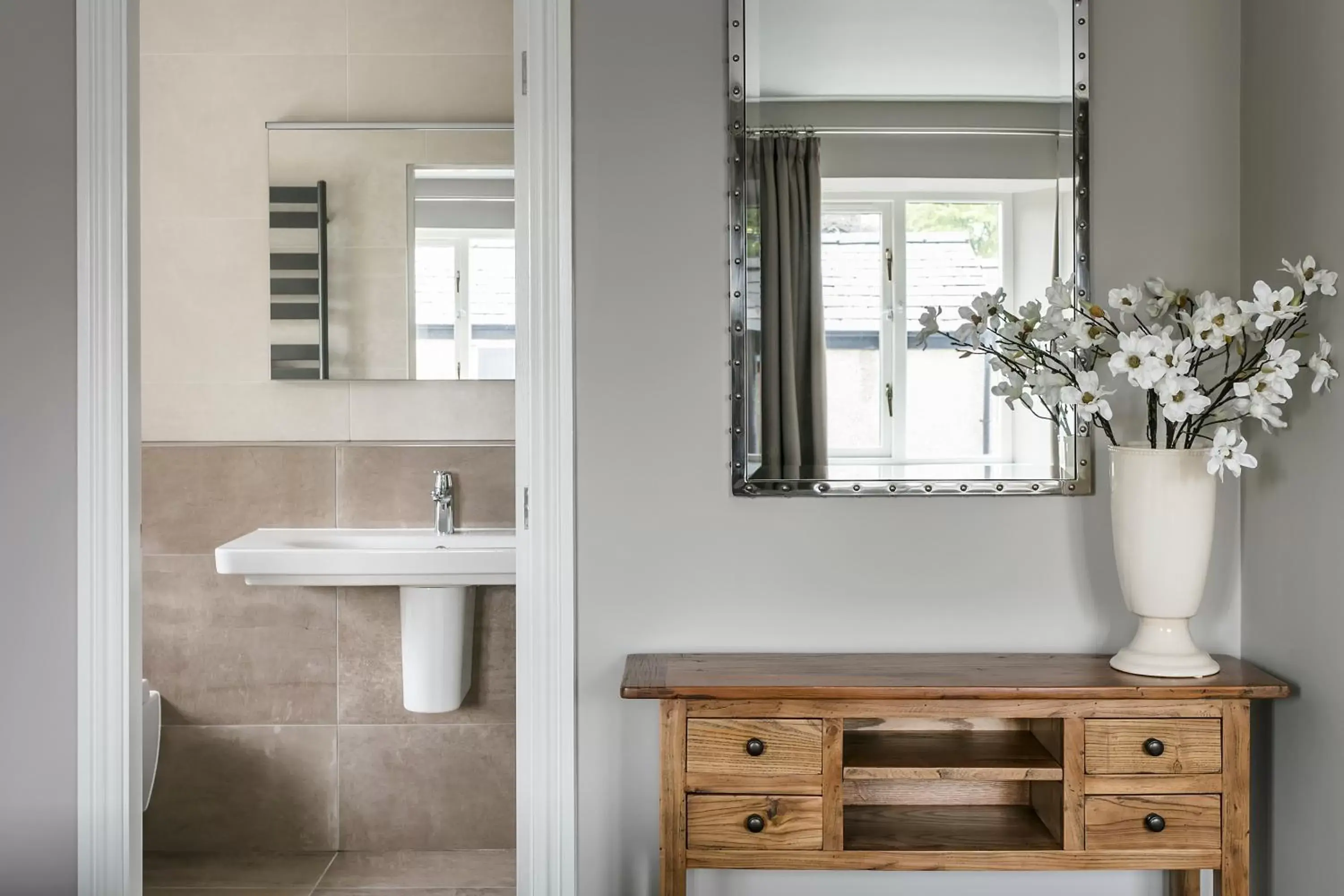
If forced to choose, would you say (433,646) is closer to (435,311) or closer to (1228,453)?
(435,311)

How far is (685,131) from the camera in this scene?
1830 mm

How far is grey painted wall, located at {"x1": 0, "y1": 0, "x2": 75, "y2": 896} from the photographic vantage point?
1.80 meters

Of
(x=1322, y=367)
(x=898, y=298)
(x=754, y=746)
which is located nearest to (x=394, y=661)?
(x=754, y=746)

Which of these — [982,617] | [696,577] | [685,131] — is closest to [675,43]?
[685,131]

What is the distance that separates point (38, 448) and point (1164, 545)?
1.98m

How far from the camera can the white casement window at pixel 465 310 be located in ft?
9.11

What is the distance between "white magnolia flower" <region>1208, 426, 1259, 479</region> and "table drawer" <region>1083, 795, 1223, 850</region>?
0.55 m

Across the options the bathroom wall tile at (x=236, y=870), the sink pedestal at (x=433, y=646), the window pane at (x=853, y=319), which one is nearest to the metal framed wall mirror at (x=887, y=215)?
the window pane at (x=853, y=319)

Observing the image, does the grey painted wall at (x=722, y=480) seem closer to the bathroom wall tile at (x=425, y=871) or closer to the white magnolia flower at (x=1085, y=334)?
the white magnolia flower at (x=1085, y=334)

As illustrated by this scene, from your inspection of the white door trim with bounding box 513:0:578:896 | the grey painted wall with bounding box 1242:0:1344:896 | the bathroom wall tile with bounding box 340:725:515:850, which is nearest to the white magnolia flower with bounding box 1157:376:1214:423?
the grey painted wall with bounding box 1242:0:1344:896

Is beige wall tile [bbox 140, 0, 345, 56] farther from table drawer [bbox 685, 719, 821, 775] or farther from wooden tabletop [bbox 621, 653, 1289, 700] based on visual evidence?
table drawer [bbox 685, 719, 821, 775]

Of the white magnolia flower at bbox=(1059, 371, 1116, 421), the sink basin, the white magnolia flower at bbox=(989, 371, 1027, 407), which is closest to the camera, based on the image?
the white magnolia flower at bbox=(1059, 371, 1116, 421)

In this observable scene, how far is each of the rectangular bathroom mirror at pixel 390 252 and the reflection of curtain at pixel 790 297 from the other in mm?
1132

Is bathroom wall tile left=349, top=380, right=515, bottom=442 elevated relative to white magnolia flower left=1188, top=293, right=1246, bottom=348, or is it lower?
lower
